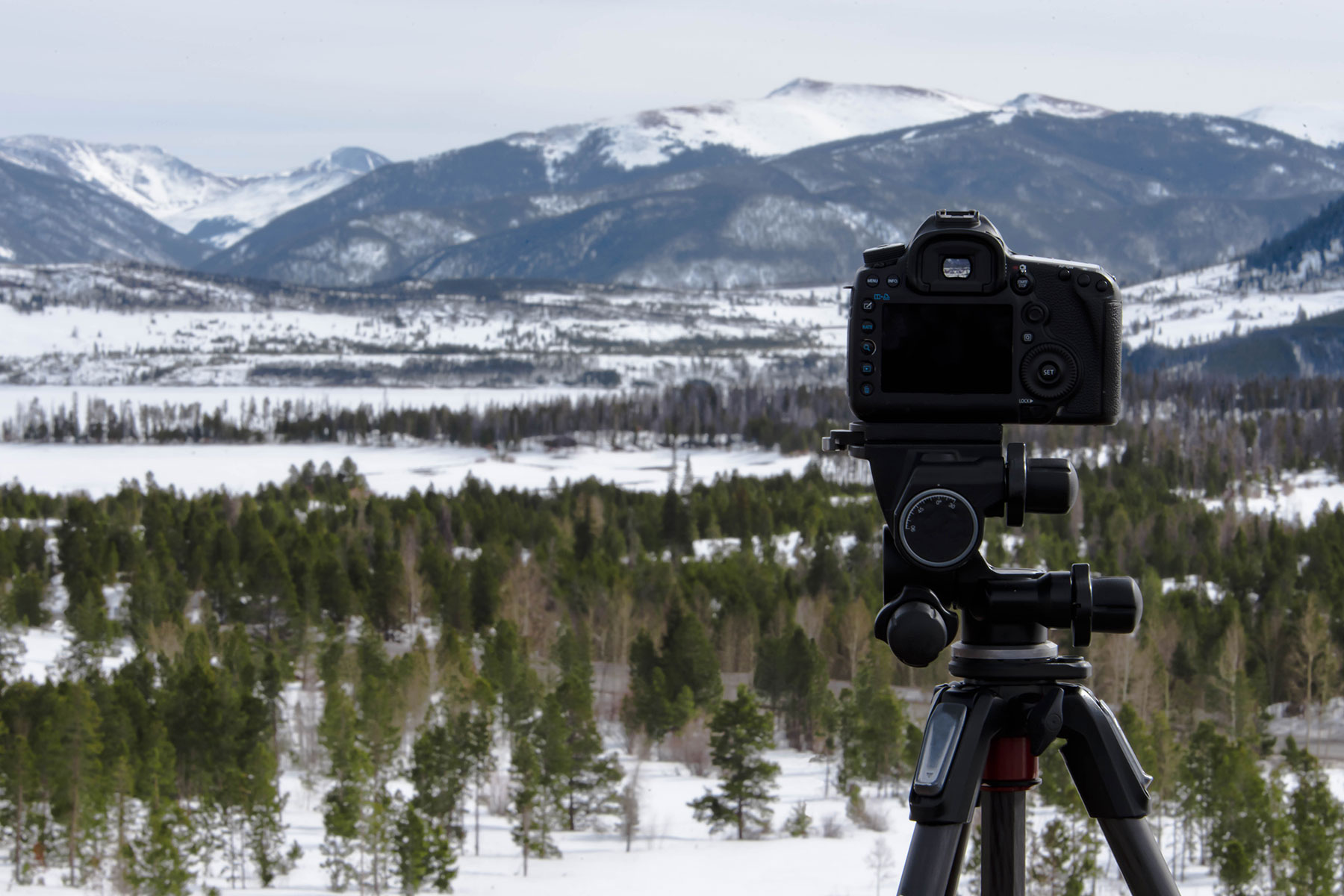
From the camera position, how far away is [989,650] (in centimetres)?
471

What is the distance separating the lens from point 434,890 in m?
47.8

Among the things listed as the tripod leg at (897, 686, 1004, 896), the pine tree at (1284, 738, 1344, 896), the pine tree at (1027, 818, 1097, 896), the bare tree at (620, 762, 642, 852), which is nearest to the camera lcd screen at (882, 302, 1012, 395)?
the tripod leg at (897, 686, 1004, 896)

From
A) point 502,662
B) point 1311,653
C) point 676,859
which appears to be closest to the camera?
point 676,859

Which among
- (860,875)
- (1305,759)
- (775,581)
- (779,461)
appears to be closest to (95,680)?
(860,875)

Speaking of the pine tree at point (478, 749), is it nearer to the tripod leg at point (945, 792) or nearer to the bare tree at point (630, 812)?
the bare tree at point (630, 812)

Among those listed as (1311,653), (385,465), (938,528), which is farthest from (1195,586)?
(385,465)

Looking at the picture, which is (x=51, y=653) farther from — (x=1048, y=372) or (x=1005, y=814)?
(x=1048, y=372)

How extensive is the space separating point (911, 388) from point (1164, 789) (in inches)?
2170

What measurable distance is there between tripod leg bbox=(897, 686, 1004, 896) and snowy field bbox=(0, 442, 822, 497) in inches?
5541

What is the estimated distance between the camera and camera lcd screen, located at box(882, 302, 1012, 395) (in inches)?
183

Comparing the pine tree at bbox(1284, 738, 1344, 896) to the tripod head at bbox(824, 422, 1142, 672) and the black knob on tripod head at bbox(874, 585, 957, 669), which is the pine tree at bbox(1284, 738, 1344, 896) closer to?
the tripod head at bbox(824, 422, 1142, 672)

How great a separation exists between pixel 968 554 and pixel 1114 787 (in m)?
1.01

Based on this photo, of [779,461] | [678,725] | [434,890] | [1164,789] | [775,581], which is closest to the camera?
[434,890]

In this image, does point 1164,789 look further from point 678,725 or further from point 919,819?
point 919,819
